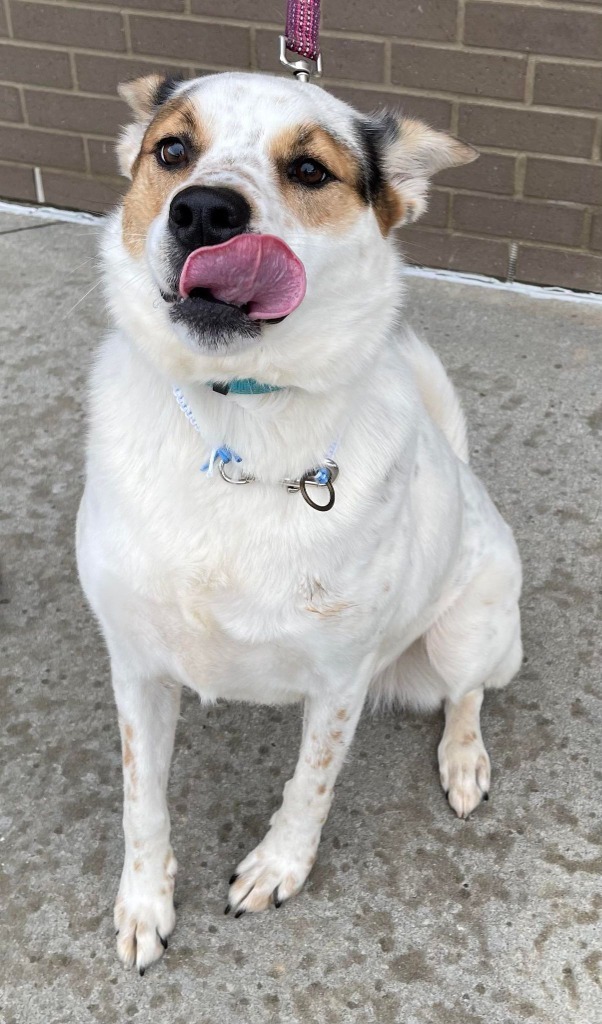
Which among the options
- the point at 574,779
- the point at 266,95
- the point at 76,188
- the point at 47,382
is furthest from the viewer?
the point at 76,188

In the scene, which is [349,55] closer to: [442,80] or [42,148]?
[442,80]

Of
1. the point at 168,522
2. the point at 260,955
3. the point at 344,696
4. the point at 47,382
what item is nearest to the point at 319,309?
the point at 168,522

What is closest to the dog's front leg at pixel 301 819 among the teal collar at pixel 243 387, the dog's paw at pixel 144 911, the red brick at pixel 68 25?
the dog's paw at pixel 144 911

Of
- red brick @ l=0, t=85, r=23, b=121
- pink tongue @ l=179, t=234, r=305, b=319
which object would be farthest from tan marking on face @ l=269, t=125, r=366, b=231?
red brick @ l=0, t=85, r=23, b=121

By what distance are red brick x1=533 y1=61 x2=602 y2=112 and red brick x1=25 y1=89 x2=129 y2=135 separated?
1.98 metres

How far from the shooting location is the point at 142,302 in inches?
81.5

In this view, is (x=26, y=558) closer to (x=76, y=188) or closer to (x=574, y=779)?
(x=574, y=779)

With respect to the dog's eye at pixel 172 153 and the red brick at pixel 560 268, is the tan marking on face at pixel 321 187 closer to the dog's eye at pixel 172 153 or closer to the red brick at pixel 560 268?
the dog's eye at pixel 172 153

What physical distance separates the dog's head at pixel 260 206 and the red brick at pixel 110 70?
2.53m

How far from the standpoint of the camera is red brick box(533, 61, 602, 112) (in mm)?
4207

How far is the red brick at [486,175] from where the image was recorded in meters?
4.50

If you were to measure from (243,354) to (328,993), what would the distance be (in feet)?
4.88

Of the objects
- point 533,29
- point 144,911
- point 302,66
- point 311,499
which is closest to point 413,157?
point 302,66

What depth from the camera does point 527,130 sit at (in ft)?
14.4
